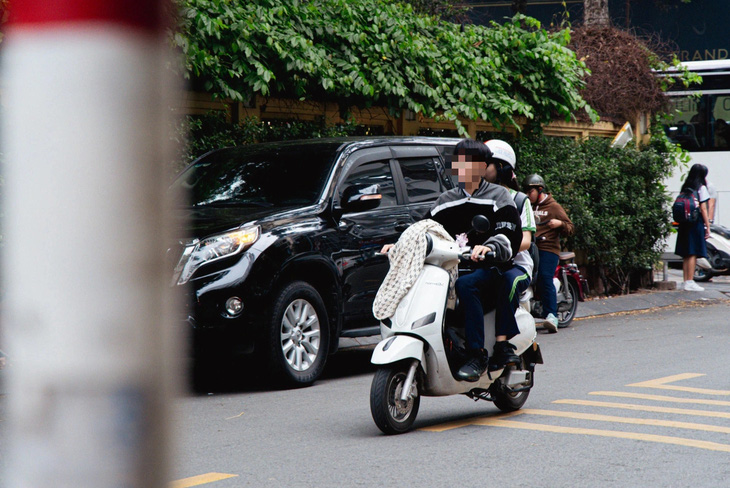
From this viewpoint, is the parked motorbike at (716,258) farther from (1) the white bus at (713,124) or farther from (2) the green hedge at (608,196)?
(2) the green hedge at (608,196)

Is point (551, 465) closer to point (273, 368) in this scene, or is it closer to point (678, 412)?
point (678, 412)

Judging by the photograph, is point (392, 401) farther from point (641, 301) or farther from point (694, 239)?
point (694, 239)

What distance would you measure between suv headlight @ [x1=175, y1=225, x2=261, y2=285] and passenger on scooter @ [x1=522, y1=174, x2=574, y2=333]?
5.34 metres

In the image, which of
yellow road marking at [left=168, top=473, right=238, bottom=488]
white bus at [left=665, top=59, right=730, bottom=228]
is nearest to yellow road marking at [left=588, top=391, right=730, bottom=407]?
yellow road marking at [left=168, top=473, right=238, bottom=488]

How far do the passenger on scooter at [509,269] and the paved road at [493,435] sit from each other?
45cm

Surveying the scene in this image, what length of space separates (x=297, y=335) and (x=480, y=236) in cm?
207

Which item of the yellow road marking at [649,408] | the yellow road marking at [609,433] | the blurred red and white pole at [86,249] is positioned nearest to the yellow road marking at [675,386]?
the yellow road marking at [649,408]

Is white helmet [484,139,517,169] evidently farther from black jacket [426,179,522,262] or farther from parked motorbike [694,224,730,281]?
parked motorbike [694,224,730,281]

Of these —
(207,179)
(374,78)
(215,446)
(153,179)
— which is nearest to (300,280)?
(207,179)

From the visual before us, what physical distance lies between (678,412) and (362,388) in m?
2.51

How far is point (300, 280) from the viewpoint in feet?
25.6

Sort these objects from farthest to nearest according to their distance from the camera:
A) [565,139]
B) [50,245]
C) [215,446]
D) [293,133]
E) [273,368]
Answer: [565,139] < [293,133] < [273,368] < [215,446] < [50,245]

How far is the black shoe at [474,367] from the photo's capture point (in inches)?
236

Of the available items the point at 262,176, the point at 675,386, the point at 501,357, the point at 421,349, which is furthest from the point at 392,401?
the point at 262,176
